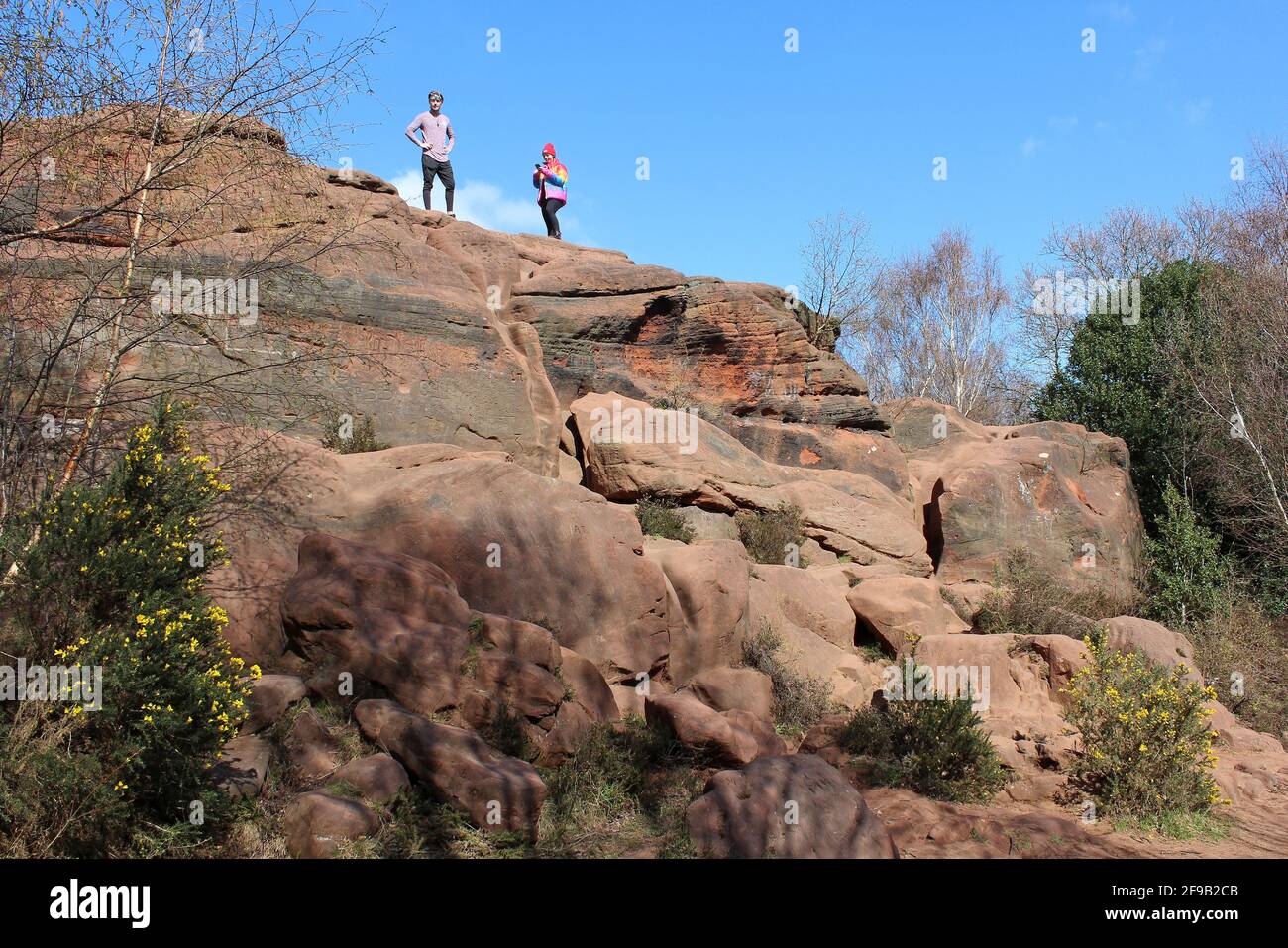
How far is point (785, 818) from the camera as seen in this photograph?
23.2 feet

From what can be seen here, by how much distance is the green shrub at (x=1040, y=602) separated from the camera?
15055mm

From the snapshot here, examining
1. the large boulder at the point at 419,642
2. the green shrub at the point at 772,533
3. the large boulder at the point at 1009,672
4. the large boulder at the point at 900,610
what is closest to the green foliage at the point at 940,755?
the large boulder at the point at 1009,672

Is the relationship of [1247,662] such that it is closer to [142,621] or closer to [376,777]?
[376,777]

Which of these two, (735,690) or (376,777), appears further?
(735,690)

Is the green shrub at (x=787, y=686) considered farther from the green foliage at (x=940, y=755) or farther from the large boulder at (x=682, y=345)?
the large boulder at (x=682, y=345)

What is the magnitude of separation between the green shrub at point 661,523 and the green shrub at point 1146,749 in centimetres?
635

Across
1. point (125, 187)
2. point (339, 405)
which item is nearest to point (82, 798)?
point (125, 187)

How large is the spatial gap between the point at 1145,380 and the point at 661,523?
46.8 feet

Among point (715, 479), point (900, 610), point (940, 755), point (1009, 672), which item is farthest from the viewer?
point (715, 479)

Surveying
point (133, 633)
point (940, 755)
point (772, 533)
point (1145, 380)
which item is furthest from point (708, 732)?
point (1145, 380)

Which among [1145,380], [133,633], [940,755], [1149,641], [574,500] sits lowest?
[940,755]

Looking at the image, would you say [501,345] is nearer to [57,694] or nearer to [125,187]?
[125,187]

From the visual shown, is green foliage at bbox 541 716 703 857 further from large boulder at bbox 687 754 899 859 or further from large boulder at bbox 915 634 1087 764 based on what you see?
large boulder at bbox 915 634 1087 764

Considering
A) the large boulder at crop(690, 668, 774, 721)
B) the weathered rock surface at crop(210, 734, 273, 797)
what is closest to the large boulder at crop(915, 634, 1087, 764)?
the large boulder at crop(690, 668, 774, 721)
